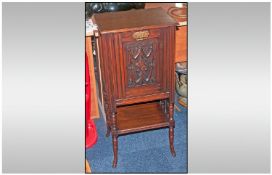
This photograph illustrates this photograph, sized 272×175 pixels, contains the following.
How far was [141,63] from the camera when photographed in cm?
220

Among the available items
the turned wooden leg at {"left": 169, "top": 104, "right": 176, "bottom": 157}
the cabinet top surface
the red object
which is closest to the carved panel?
the cabinet top surface

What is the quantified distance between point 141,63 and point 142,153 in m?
0.81

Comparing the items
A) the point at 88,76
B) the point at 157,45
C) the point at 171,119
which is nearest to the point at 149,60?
the point at 157,45

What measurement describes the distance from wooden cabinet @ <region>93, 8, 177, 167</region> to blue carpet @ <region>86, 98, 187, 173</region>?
0.26m

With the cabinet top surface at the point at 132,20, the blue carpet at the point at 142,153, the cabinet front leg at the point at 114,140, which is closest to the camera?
the cabinet top surface at the point at 132,20

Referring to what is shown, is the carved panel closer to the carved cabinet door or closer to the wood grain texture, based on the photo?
the carved cabinet door

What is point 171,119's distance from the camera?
248 cm

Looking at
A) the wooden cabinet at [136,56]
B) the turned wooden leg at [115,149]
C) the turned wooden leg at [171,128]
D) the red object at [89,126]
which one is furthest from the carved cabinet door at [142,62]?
the red object at [89,126]

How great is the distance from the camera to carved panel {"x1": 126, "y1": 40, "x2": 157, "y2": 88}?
213cm

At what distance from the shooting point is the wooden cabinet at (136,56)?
2.08 metres

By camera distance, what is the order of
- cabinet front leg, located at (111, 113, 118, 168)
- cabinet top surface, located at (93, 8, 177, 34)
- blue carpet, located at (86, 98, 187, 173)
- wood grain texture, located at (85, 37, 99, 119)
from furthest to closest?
wood grain texture, located at (85, 37, 99, 119) → blue carpet, located at (86, 98, 187, 173) → cabinet front leg, located at (111, 113, 118, 168) → cabinet top surface, located at (93, 8, 177, 34)

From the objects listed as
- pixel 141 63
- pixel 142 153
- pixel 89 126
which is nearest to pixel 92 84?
pixel 89 126

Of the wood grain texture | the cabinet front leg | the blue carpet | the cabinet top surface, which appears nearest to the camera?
the cabinet top surface

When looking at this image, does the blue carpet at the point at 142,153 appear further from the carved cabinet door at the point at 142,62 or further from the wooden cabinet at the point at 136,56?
the carved cabinet door at the point at 142,62
